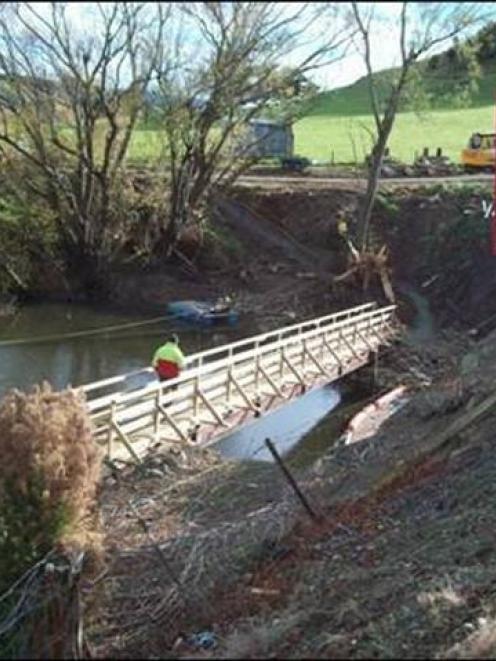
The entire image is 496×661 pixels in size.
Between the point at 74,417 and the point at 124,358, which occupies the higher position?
the point at 74,417

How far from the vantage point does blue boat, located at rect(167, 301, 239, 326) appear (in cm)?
3409

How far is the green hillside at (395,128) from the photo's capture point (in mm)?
55688

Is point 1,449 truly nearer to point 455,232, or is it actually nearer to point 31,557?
point 31,557

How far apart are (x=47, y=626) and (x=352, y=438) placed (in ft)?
47.0

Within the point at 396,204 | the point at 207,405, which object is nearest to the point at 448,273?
the point at 396,204

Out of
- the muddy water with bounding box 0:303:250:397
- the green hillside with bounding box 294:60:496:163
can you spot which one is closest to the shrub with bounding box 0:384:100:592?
the muddy water with bounding box 0:303:250:397

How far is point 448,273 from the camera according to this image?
3641cm

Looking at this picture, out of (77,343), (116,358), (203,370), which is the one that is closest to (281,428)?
(203,370)

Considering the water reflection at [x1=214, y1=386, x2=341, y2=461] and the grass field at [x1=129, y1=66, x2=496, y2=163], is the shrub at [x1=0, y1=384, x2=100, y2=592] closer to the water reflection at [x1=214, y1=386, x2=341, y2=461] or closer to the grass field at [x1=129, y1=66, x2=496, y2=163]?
the water reflection at [x1=214, y1=386, x2=341, y2=461]

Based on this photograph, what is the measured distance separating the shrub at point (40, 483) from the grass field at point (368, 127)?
39.7 metres

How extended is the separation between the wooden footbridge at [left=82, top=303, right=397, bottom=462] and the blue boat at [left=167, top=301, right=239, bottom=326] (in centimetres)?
799

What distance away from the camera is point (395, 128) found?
68.1 m

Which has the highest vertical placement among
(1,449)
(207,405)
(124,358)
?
(1,449)

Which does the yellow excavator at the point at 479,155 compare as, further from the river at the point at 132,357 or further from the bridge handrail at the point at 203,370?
the bridge handrail at the point at 203,370
